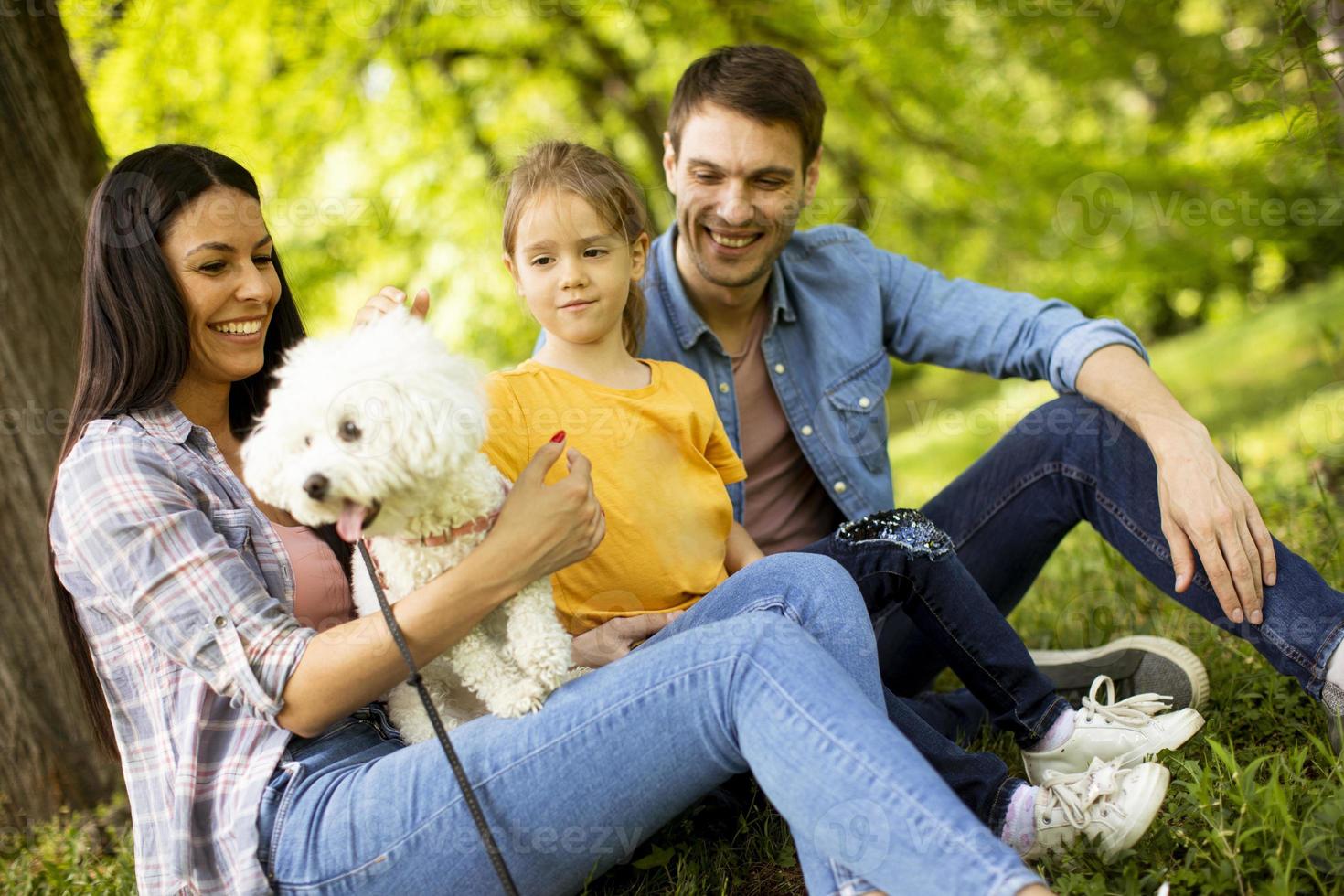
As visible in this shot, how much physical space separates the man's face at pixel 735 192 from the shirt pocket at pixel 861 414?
461 millimetres

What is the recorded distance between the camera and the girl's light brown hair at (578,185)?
8.26 feet

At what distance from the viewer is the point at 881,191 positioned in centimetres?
911

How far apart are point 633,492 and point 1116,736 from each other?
1.29 metres

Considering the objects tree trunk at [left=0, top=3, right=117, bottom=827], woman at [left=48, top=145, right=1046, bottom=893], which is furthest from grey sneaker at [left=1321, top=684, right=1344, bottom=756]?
tree trunk at [left=0, top=3, right=117, bottom=827]

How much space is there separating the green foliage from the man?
93.4 inches

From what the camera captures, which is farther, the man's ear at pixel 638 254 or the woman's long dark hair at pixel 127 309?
the man's ear at pixel 638 254

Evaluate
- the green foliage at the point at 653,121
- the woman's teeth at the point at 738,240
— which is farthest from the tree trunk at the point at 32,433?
the green foliage at the point at 653,121

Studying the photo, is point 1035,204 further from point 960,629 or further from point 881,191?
point 960,629

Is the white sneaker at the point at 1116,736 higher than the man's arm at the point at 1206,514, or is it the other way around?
the man's arm at the point at 1206,514

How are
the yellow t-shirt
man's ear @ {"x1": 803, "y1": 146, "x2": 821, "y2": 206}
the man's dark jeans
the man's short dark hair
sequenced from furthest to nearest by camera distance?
man's ear @ {"x1": 803, "y1": 146, "x2": 821, "y2": 206} → the man's short dark hair → the yellow t-shirt → the man's dark jeans

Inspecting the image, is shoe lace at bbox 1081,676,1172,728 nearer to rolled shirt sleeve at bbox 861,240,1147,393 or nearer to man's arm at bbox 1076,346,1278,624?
man's arm at bbox 1076,346,1278,624

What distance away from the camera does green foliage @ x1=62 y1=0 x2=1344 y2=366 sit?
644cm

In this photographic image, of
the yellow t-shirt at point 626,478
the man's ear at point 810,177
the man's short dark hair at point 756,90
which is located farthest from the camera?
the man's ear at point 810,177

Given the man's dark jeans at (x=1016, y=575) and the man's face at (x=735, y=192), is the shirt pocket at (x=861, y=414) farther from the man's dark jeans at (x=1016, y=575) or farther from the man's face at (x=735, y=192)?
the man's face at (x=735, y=192)
